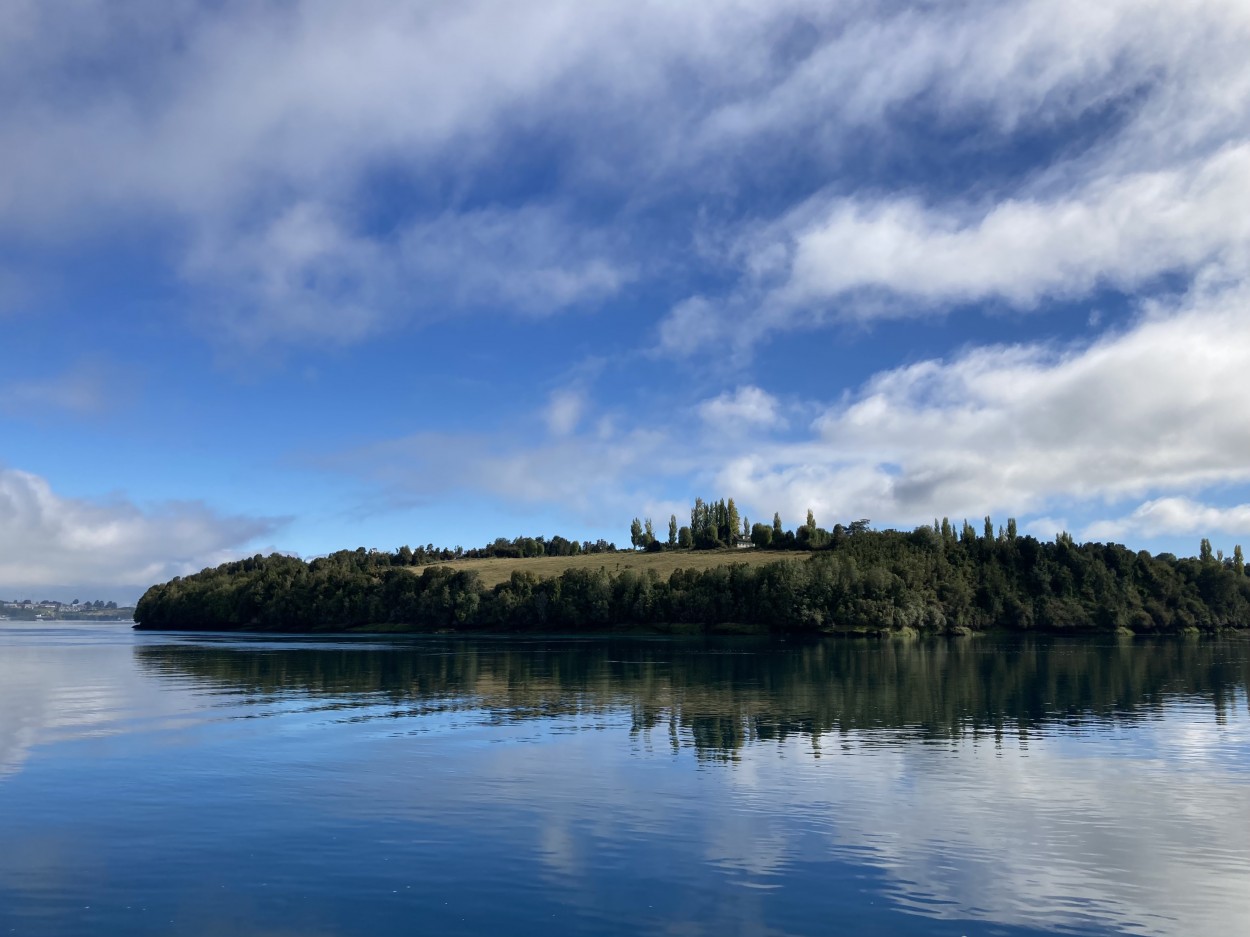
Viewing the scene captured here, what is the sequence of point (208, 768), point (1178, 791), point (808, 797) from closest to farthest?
point (808, 797), point (1178, 791), point (208, 768)

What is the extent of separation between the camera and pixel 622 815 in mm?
31750

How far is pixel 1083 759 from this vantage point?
4375cm

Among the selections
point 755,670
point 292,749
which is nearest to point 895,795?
point 292,749

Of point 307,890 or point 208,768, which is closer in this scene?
point 307,890

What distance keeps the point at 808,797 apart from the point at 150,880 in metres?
21.9

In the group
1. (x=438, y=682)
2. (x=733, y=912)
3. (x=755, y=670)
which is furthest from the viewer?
(x=755, y=670)

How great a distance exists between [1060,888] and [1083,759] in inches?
862

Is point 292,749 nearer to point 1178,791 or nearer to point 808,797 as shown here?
point 808,797

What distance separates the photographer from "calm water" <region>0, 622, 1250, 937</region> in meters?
22.6

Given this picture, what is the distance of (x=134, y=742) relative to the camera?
157ft

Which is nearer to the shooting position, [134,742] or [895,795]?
[895,795]

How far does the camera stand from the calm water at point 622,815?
22.6 m

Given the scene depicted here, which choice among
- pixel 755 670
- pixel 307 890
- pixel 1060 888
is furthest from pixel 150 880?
pixel 755 670

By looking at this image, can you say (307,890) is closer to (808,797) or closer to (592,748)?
(808,797)
